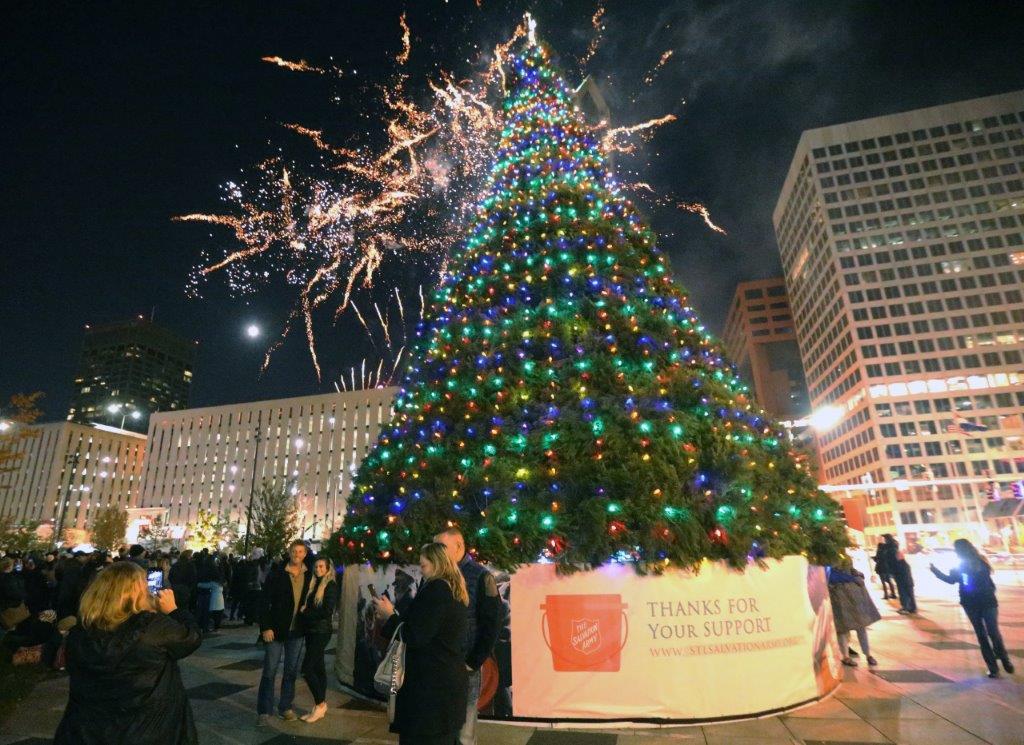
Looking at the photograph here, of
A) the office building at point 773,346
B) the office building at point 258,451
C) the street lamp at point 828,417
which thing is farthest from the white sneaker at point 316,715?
the office building at point 773,346

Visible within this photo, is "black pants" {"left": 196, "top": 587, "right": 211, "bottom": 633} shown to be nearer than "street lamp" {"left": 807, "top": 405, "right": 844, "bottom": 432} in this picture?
Yes

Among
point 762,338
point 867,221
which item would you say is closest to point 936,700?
point 867,221

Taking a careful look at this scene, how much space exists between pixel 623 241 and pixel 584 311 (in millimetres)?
1726

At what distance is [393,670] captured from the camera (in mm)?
3346

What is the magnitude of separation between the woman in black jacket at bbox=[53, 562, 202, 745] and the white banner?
3.67m

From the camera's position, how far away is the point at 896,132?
89.6m

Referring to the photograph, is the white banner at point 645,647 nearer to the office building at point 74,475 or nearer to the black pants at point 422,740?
the black pants at point 422,740

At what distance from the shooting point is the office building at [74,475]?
359 feet

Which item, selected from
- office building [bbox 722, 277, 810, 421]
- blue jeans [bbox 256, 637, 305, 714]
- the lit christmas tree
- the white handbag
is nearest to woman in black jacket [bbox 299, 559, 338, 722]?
blue jeans [bbox 256, 637, 305, 714]

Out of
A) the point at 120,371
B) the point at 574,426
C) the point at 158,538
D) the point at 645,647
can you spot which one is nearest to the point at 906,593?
the point at 645,647

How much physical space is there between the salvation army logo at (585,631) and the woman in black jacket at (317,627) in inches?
92.4

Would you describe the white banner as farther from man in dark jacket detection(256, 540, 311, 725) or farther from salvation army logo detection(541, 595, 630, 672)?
man in dark jacket detection(256, 540, 311, 725)

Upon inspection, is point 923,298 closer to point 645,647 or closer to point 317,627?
point 645,647

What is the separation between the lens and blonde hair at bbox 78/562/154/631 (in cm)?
277
